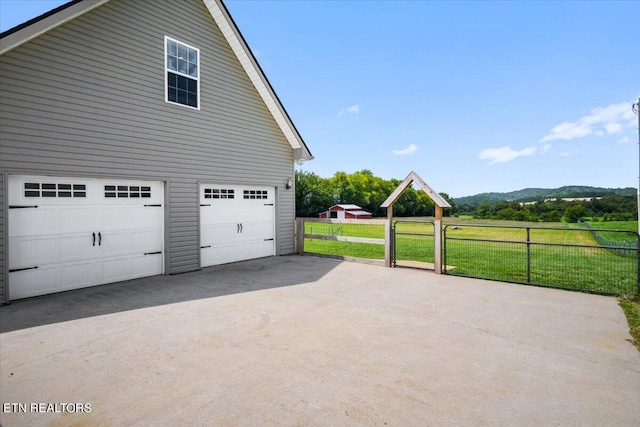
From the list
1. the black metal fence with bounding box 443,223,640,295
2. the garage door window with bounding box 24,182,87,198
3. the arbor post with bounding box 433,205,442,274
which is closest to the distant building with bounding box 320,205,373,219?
the black metal fence with bounding box 443,223,640,295

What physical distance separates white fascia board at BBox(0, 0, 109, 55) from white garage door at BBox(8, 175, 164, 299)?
7.39ft

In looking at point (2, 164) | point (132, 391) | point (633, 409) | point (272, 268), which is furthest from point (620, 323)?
point (2, 164)

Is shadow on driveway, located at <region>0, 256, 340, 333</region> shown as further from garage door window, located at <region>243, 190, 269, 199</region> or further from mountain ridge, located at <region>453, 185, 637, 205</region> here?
mountain ridge, located at <region>453, 185, 637, 205</region>

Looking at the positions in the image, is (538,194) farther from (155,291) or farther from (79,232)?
(79,232)

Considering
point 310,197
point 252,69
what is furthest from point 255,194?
point 310,197

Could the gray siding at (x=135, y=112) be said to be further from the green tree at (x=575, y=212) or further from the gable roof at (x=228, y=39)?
the green tree at (x=575, y=212)

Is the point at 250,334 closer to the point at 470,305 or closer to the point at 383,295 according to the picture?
the point at 383,295

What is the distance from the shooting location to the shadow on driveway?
5.03 m

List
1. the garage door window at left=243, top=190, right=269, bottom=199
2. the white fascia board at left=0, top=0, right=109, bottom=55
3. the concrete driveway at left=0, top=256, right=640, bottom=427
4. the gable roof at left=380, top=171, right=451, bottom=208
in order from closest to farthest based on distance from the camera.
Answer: the concrete driveway at left=0, top=256, right=640, bottom=427 → the white fascia board at left=0, top=0, right=109, bottom=55 → the gable roof at left=380, top=171, right=451, bottom=208 → the garage door window at left=243, top=190, right=269, bottom=199

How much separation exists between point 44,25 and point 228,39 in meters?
4.41

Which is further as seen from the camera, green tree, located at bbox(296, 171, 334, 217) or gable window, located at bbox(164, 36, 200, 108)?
green tree, located at bbox(296, 171, 334, 217)

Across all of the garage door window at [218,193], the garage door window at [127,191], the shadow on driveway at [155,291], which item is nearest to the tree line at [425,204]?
the garage door window at [218,193]

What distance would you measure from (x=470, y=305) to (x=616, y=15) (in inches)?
354

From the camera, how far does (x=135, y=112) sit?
287 inches
